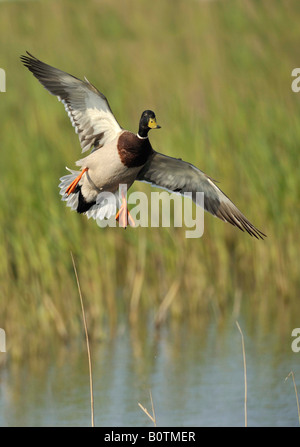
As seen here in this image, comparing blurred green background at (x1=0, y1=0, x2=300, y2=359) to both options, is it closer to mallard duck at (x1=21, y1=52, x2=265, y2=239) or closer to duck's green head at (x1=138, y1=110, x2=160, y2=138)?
mallard duck at (x1=21, y1=52, x2=265, y2=239)

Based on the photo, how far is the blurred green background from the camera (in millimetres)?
8898

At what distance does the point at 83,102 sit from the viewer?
6.01m

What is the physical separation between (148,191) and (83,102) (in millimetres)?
3574

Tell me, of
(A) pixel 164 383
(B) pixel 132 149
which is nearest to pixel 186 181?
(B) pixel 132 149

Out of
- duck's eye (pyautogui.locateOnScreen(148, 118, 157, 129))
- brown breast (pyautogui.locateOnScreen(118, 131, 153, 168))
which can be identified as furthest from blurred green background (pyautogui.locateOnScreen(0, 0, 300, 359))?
duck's eye (pyautogui.locateOnScreen(148, 118, 157, 129))

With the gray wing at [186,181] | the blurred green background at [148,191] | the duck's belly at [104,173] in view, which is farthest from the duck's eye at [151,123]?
the blurred green background at [148,191]

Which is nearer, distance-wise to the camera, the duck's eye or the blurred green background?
the duck's eye

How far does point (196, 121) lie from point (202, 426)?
3.27m

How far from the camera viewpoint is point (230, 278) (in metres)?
10.1

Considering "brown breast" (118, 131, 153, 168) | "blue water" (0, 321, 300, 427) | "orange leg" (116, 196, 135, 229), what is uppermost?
"brown breast" (118, 131, 153, 168)

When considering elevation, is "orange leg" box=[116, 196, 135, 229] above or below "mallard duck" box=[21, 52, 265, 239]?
below

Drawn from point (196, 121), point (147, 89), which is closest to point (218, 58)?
point (147, 89)

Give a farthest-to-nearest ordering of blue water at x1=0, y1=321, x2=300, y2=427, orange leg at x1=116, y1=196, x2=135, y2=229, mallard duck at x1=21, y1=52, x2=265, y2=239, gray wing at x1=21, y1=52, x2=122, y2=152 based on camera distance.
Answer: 1. blue water at x1=0, y1=321, x2=300, y2=427
2. gray wing at x1=21, y1=52, x2=122, y2=152
3. mallard duck at x1=21, y1=52, x2=265, y2=239
4. orange leg at x1=116, y1=196, x2=135, y2=229

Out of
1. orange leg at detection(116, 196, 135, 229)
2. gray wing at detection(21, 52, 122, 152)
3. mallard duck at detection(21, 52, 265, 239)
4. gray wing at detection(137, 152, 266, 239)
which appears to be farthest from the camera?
gray wing at detection(137, 152, 266, 239)
